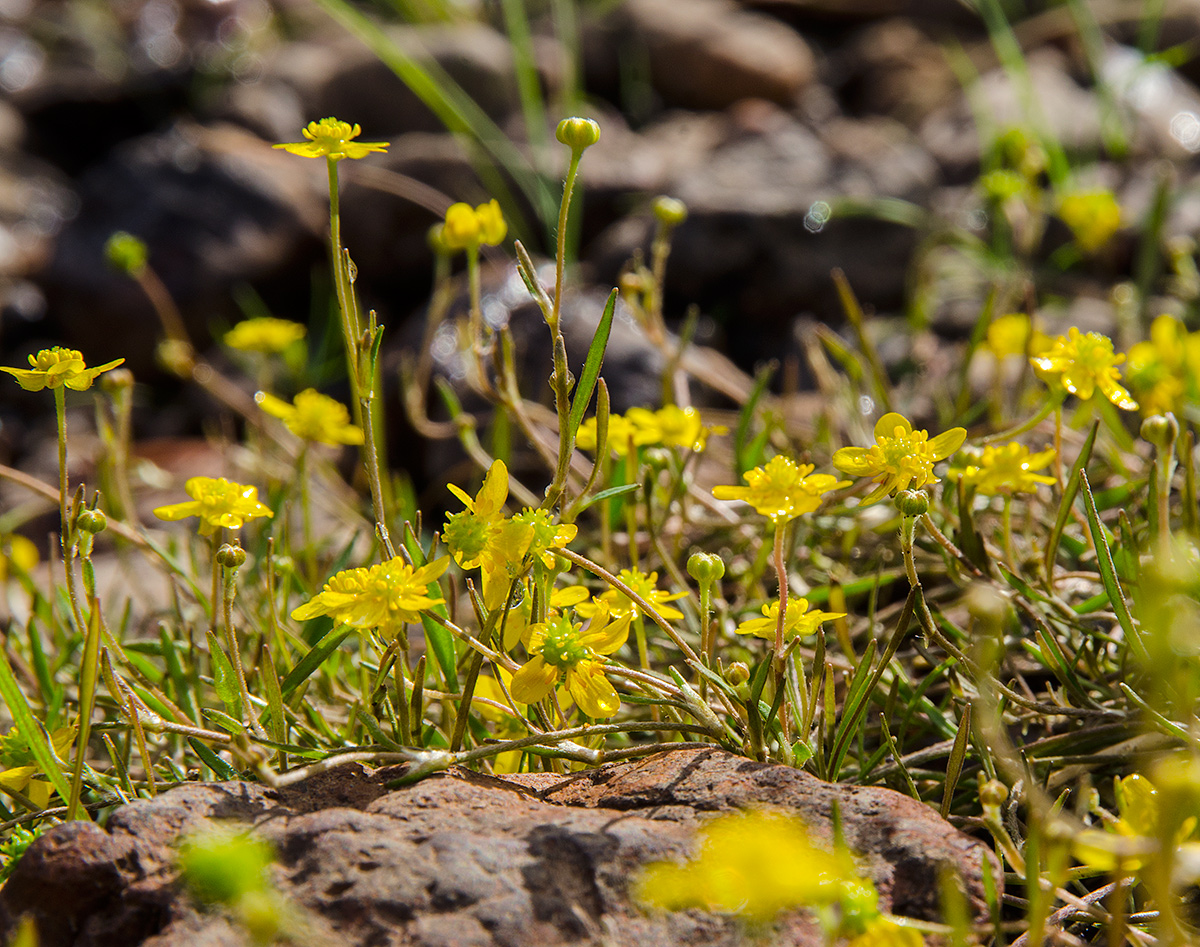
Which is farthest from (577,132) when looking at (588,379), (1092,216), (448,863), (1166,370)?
(1092,216)

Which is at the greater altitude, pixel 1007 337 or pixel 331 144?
pixel 331 144

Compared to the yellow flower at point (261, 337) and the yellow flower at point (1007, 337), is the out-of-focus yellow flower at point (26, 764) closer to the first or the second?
the yellow flower at point (261, 337)

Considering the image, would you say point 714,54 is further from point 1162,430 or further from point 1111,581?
point 1111,581

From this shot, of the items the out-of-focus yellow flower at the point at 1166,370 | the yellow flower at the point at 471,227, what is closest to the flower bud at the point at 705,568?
the yellow flower at the point at 471,227

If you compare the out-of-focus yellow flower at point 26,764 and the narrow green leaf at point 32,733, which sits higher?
the narrow green leaf at point 32,733

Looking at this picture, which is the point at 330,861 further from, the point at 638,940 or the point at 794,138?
the point at 794,138

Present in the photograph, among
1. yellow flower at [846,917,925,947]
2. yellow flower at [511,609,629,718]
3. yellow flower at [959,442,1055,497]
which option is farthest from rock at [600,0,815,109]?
yellow flower at [846,917,925,947]
